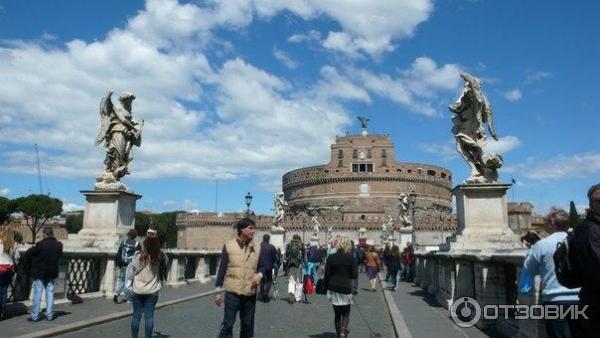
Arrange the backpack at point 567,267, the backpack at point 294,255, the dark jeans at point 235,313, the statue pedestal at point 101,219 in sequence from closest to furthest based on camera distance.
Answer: the backpack at point 567,267 < the dark jeans at point 235,313 < the statue pedestal at point 101,219 < the backpack at point 294,255

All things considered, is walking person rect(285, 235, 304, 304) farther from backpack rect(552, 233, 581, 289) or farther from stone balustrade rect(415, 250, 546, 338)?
backpack rect(552, 233, 581, 289)

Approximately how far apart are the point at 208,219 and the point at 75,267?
3097 inches

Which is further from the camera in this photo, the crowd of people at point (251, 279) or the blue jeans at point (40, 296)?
the blue jeans at point (40, 296)

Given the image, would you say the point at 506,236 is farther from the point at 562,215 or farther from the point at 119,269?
the point at 119,269

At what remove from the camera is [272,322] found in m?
9.50

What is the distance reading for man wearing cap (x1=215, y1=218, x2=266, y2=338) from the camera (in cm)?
571

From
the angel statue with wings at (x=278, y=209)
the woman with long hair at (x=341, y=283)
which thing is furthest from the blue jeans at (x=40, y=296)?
the angel statue with wings at (x=278, y=209)

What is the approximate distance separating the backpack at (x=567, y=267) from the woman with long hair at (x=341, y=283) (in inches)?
161

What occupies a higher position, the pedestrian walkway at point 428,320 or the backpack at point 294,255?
the backpack at point 294,255

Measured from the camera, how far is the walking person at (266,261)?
622 cm

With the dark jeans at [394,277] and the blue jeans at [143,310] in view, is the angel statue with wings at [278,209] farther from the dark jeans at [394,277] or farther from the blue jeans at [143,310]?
the blue jeans at [143,310]

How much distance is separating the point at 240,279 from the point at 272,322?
4075 millimetres

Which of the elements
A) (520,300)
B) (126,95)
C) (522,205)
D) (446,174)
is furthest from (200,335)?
(446,174)

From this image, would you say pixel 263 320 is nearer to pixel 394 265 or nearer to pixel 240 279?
pixel 240 279
